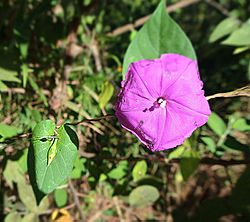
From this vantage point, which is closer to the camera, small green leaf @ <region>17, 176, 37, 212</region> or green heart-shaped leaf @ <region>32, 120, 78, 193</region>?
green heart-shaped leaf @ <region>32, 120, 78, 193</region>

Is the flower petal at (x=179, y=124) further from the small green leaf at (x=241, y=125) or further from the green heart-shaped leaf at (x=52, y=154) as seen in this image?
the small green leaf at (x=241, y=125)

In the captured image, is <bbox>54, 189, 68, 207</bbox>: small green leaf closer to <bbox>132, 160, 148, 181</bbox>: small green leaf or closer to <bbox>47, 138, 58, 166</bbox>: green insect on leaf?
<bbox>132, 160, 148, 181</bbox>: small green leaf

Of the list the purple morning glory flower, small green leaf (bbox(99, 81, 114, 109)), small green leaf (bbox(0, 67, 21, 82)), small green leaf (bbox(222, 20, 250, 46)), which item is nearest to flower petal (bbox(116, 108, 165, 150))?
the purple morning glory flower

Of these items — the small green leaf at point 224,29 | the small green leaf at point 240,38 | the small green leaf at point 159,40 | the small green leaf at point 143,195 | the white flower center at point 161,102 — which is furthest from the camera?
the small green leaf at point 224,29

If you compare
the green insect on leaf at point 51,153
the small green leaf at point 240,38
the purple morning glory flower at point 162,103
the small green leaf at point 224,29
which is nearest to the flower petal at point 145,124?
the purple morning glory flower at point 162,103

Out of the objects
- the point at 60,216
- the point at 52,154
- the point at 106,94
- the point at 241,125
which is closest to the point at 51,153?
the point at 52,154

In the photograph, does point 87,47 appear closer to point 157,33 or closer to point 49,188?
point 157,33
